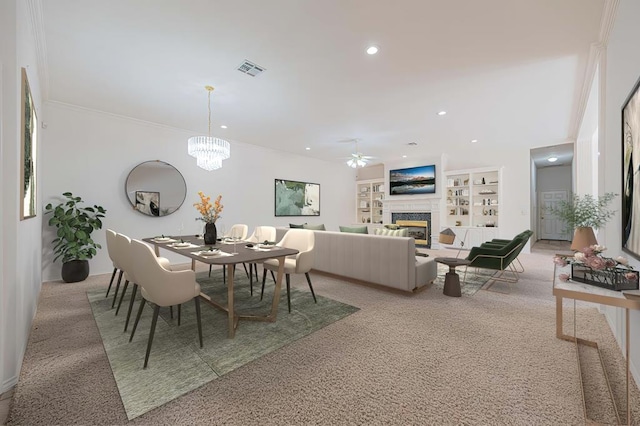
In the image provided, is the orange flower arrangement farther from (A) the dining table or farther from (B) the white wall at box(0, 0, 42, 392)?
(B) the white wall at box(0, 0, 42, 392)

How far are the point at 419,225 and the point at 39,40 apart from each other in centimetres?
858

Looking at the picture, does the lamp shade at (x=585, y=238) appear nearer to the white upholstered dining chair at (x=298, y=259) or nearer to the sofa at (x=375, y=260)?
the sofa at (x=375, y=260)

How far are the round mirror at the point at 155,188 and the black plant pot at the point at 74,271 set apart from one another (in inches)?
50.3

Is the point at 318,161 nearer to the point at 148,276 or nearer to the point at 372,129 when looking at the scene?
the point at 372,129

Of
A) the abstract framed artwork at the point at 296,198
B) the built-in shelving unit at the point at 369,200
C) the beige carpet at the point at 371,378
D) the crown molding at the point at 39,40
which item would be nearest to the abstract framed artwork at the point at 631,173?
the beige carpet at the point at 371,378

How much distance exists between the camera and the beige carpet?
57.9 inches

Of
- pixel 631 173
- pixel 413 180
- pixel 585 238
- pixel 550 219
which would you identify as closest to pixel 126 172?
pixel 631 173

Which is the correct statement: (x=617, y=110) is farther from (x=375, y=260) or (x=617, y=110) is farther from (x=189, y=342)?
(x=189, y=342)

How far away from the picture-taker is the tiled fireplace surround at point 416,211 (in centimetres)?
803

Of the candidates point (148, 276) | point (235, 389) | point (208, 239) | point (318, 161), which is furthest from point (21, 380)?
point (318, 161)

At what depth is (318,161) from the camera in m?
8.77

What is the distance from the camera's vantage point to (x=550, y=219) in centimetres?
1009

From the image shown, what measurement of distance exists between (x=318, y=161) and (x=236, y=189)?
321 centimetres

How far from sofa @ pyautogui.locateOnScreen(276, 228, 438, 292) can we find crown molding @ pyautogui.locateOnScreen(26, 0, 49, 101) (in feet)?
13.0
